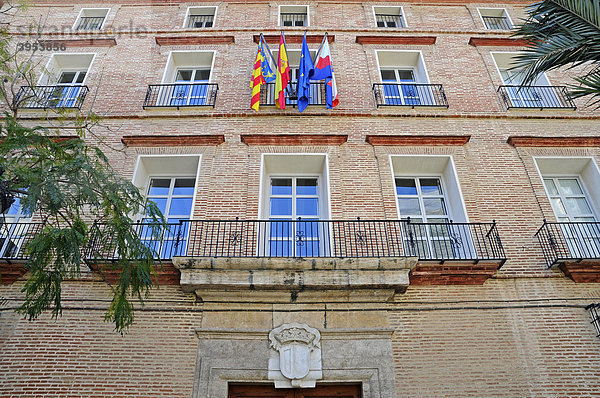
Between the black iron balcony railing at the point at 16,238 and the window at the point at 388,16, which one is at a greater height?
the window at the point at 388,16

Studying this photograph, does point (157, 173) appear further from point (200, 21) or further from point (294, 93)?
point (200, 21)


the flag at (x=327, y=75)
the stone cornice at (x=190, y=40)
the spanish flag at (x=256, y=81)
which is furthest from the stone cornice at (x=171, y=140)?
the stone cornice at (x=190, y=40)

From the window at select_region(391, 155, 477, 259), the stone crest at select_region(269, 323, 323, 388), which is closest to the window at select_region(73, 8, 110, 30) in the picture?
the window at select_region(391, 155, 477, 259)

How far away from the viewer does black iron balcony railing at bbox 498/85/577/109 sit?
9804mm

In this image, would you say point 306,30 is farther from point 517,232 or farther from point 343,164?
point 517,232

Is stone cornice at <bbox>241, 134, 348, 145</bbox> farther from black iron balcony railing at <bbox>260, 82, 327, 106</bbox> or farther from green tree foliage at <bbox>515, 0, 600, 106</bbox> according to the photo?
green tree foliage at <bbox>515, 0, 600, 106</bbox>

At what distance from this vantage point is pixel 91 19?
486 inches

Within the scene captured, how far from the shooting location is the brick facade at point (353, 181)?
6.38 m

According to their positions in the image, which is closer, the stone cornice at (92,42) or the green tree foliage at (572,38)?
the green tree foliage at (572,38)

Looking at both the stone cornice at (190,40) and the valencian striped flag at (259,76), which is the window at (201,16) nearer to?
the stone cornice at (190,40)

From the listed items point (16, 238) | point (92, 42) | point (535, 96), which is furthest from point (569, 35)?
point (92, 42)

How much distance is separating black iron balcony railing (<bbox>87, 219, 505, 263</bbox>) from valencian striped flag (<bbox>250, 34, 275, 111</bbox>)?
303 centimetres

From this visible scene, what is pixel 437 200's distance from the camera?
8703mm

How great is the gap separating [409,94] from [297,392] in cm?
729
